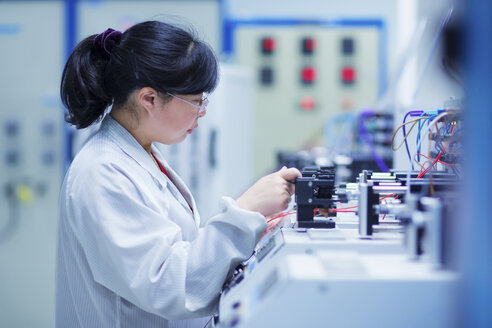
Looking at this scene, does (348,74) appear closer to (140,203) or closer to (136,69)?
(136,69)

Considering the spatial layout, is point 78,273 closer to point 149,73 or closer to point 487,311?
point 149,73

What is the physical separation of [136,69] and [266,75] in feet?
10.7

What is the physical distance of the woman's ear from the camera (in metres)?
1.17

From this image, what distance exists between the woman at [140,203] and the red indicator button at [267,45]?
310 cm

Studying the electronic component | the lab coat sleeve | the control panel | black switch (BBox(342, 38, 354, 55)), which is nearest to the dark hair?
the lab coat sleeve

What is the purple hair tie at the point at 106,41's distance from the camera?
122 cm

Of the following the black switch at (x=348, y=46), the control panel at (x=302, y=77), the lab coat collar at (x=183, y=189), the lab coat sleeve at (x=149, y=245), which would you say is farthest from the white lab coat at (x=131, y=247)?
the black switch at (x=348, y=46)

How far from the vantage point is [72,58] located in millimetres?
1221

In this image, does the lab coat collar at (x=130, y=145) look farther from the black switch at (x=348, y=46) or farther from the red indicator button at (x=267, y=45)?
the black switch at (x=348, y=46)

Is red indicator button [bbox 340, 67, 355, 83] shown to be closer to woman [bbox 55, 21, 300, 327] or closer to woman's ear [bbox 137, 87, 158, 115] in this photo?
woman [bbox 55, 21, 300, 327]

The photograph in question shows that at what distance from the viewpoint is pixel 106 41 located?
1.22 m

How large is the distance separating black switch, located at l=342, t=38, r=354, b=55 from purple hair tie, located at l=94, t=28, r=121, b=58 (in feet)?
10.7

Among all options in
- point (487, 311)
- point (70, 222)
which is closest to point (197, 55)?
point (70, 222)

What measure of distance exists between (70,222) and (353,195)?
596mm
